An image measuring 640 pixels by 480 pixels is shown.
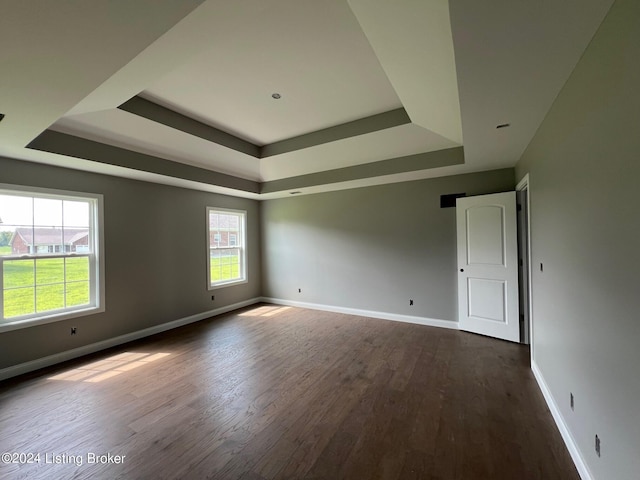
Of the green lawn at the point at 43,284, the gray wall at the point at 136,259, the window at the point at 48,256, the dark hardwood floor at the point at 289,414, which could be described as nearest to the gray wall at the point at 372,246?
the dark hardwood floor at the point at 289,414

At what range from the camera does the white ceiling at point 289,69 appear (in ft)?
4.07

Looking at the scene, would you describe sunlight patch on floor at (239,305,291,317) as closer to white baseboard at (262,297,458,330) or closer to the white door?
white baseboard at (262,297,458,330)

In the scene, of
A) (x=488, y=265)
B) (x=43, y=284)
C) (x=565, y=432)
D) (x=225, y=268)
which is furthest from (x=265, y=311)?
(x=565, y=432)

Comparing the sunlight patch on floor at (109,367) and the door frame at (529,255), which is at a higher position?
the door frame at (529,255)

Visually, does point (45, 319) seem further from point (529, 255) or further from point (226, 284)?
point (529, 255)

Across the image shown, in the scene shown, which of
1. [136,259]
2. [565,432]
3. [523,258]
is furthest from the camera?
[136,259]

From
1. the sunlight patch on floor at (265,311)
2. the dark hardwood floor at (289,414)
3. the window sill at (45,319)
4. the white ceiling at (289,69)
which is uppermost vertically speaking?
the white ceiling at (289,69)

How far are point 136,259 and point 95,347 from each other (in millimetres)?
1242

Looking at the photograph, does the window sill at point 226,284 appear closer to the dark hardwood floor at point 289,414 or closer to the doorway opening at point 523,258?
the dark hardwood floor at point 289,414

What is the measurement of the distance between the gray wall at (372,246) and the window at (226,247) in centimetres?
57

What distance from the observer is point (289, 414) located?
2.15 metres

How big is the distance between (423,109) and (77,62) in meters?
2.62

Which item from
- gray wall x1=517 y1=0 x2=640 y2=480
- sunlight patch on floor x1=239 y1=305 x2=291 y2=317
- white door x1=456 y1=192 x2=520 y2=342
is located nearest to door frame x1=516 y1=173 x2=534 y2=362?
white door x1=456 y1=192 x2=520 y2=342

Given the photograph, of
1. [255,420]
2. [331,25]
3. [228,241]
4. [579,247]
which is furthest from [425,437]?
[228,241]
